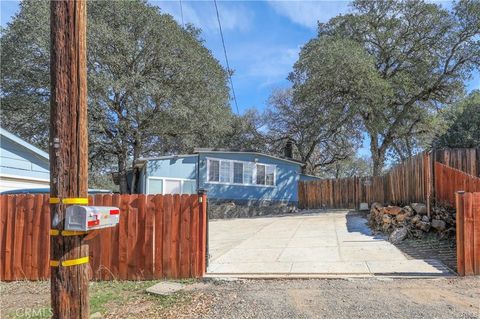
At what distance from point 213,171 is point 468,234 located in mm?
15344

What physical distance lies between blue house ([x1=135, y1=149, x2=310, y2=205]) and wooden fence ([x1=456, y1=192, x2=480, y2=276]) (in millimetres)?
14377

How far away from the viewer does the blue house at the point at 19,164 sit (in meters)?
9.71

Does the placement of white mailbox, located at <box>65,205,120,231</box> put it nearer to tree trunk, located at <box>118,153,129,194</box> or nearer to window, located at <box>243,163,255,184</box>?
window, located at <box>243,163,255,184</box>

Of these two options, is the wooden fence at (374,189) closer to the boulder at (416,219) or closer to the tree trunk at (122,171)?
the boulder at (416,219)

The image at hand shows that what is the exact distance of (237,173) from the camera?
849 inches

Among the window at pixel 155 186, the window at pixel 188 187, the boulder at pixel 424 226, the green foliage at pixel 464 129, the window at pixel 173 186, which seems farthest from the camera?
the green foliage at pixel 464 129

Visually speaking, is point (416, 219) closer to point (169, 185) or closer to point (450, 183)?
point (450, 183)

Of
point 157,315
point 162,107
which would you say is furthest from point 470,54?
point 157,315

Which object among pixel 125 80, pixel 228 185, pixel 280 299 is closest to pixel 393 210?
pixel 280 299

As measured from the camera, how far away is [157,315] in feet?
16.1

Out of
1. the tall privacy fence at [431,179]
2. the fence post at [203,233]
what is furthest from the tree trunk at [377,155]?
the fence post at [203,233]

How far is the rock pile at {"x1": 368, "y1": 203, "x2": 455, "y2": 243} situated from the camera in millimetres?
8734

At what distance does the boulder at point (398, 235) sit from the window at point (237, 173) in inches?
504

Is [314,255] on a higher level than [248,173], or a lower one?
lower
